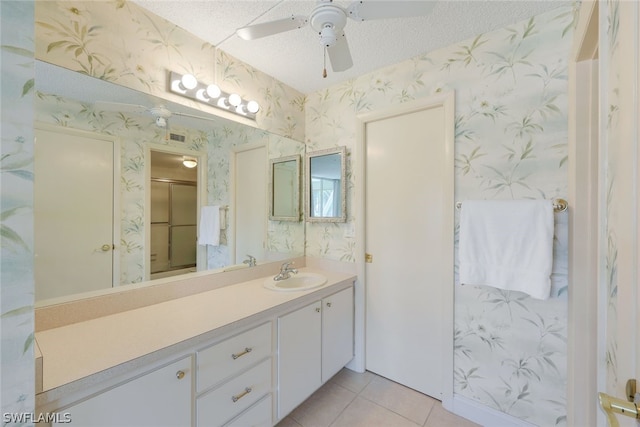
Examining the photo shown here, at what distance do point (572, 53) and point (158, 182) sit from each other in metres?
2.38

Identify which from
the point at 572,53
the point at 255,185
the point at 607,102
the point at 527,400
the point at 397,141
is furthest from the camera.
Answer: the point at 255,185

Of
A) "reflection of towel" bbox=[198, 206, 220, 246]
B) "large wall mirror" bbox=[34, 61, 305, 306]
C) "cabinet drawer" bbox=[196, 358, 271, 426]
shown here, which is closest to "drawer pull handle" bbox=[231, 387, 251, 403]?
"cabinet drawer" bbox=[196, 358, 271, 426]

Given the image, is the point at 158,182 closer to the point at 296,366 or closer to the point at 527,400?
the point at 296,366

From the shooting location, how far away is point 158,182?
1.50 metres

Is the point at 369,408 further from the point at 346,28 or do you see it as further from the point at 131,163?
the point at 346,28

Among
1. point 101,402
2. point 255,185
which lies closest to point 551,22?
point 255,185

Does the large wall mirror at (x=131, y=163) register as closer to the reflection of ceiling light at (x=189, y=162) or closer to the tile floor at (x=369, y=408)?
the reflection of ceiling light at (x=189, y=162)

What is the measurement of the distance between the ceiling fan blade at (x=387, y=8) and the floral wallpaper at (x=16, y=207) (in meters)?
1.00

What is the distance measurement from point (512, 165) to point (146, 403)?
2.13m

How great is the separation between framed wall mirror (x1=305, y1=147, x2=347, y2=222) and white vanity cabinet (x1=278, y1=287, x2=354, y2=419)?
694mm

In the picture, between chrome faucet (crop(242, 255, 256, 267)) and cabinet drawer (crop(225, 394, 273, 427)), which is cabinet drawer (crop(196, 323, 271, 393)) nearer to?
cabinet drawer (crop(225, 394, 273, 427))

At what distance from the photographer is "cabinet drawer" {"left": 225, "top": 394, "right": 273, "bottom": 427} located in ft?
4.02

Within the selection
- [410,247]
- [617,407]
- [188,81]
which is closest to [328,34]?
[188,81]

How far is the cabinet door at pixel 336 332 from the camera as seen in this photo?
1.76m
